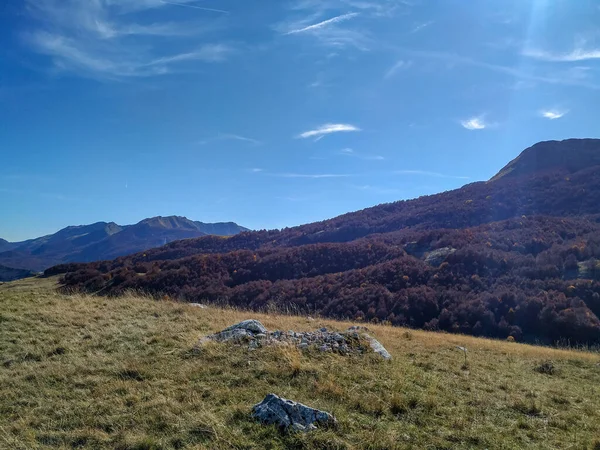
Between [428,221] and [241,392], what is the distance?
88958mm

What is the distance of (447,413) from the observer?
628 cm

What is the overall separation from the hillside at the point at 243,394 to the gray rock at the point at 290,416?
0.17 metres

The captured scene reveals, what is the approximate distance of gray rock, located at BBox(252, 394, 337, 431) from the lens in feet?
17.3

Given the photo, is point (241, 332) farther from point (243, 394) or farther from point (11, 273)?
point (11, 273)

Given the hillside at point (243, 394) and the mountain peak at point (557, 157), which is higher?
the mountain peak at point (557, 157)

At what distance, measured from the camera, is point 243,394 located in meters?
6.61

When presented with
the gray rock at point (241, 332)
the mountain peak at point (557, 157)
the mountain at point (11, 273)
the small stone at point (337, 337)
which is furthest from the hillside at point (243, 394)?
the mountain at point (11, 273)

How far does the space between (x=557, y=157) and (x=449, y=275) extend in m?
106

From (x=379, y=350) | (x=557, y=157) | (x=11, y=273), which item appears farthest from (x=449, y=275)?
(x=11, y=273)

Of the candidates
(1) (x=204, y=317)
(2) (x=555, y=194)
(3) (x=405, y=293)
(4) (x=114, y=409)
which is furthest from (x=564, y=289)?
(2) (x=555, y=194)

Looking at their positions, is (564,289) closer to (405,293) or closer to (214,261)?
(405,293)

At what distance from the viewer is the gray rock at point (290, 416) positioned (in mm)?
5285

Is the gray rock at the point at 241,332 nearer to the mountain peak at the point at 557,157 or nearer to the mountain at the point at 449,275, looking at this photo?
the mountain at the point at 449,275

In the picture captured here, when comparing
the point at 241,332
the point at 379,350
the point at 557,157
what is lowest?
the point at 379,350
